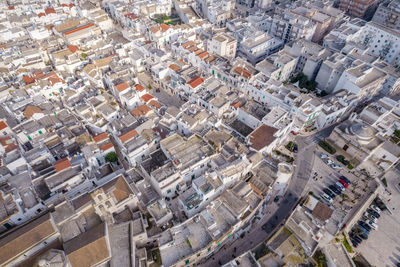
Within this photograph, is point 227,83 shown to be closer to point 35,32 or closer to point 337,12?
point 337,12

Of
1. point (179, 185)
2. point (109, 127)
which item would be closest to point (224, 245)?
point (179, 185)

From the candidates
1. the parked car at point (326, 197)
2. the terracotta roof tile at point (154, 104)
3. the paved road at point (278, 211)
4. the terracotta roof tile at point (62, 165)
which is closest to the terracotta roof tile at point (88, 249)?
the terracotta roof tile at point (62, 165)

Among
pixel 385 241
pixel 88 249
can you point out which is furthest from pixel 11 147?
pixel 385 241

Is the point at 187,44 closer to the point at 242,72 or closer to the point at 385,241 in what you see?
the point at 242,72

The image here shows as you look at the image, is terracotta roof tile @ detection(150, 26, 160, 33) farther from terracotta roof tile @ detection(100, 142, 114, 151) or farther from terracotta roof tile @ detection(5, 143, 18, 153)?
terracotta roof tile @ detection(5, 143, 18, 153)

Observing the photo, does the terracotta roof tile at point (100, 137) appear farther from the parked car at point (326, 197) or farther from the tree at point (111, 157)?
the parked car at point (326, 197)

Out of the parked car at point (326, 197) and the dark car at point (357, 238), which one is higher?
the parked car at point (326, 197)
